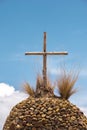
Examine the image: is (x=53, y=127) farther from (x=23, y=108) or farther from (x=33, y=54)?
(x=33, y=54)

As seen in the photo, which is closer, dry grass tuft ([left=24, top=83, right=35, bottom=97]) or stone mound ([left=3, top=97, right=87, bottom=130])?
stone mound ([left=3, top=97, right=87, bottom=130])

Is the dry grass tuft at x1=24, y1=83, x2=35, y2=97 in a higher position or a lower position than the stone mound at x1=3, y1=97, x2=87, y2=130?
higher

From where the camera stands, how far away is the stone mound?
1212cm

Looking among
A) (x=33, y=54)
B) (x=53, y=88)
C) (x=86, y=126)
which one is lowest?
(x=86, y=126)

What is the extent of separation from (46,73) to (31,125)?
1751 mm

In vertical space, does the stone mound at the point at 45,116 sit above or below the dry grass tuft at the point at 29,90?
below

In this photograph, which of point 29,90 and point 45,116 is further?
point 29,90

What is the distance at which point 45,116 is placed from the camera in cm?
1220

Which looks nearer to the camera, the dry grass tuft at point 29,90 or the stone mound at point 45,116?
the stone mound at point 45,116

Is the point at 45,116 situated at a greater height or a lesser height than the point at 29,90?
lesser

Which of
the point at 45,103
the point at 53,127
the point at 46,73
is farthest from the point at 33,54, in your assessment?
the point at 53,127

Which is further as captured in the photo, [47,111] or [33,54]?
[33,54]

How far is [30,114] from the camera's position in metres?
12.3

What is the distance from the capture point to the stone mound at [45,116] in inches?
477
